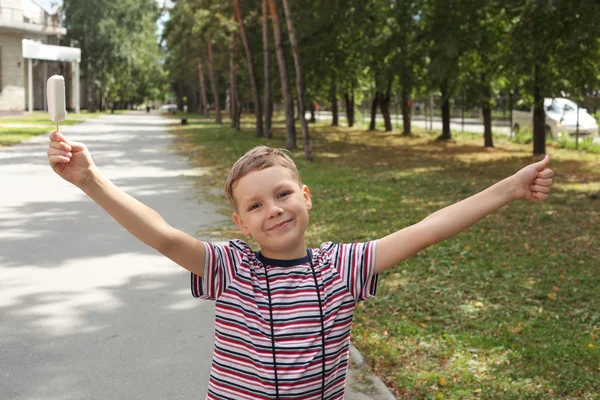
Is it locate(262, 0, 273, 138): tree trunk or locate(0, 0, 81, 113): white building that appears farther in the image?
locate(0, 0, 81, 113): white building

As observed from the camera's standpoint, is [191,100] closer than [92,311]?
No

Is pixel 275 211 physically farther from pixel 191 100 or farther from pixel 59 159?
pixel 191 100

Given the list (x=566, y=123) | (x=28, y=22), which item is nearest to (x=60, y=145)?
(x=566, y=123)

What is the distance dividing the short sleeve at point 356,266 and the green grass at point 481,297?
A: 7.27 ft

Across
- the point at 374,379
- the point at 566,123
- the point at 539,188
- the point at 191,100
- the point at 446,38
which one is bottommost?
the point at 374,379

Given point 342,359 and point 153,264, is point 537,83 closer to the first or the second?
point 153,264

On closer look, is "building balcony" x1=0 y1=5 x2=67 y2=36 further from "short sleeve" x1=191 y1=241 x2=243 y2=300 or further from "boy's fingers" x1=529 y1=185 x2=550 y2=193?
"boy's fingers" x1=529 y1=185 x2=550 y2=193

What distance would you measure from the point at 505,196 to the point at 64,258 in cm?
647

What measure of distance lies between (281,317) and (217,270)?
280mm

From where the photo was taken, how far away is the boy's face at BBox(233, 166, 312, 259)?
236 cm

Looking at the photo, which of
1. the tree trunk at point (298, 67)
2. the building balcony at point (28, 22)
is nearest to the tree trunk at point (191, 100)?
the building balcony at point (28, 22)

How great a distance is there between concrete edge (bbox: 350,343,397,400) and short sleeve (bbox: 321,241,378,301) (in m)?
2.08

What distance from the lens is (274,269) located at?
7.92 ft

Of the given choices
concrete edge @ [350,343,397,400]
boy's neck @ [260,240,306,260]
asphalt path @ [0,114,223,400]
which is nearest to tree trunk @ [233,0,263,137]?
asphalt path @ [0,114,223,400]
